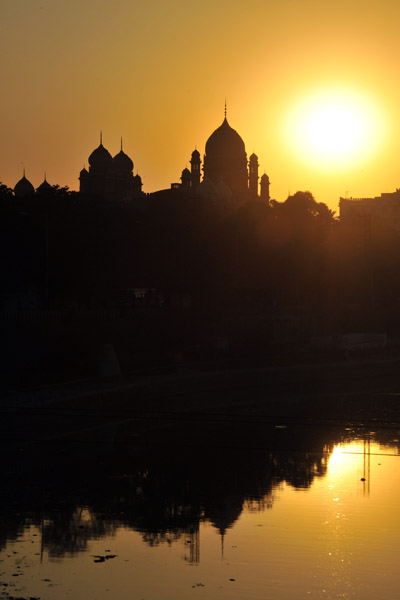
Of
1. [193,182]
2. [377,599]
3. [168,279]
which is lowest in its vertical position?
[377,599]

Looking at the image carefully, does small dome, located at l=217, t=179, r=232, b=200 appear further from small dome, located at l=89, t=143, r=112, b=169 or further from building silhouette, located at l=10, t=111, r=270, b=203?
small dome, located at l=89, t=143, r=112, b=169

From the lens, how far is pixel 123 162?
131250 millimetres

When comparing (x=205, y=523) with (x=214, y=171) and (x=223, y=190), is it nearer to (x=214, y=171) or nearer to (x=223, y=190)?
(x=223, y=190)

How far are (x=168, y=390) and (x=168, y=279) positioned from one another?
22.2 m

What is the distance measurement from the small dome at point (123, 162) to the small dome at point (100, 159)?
2.06m

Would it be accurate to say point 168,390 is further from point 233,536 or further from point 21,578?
point 21,578

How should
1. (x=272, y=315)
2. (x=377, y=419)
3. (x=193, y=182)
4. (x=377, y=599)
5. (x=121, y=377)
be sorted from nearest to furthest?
(x=377, y=599) → (x=377, y=419) → (x=121, y=377) → (x=272, y=315) → (x=193, y=182)

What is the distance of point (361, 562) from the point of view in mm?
16047

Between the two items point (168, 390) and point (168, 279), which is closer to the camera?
point (168, 390)

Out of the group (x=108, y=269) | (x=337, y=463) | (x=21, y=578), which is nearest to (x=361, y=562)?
(x=21, y=578)

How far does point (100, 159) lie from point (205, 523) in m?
111

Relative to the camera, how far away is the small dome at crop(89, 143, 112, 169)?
128 metres

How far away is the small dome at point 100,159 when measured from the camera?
419 ft

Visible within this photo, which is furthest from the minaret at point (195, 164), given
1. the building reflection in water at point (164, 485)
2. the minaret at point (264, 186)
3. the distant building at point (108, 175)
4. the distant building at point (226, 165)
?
the building reflection in water at point (164, 485)
